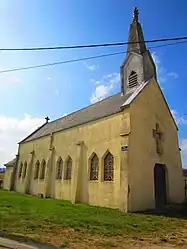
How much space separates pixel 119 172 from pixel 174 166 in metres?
5.41

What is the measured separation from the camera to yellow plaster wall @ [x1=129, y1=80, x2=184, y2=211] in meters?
14.2

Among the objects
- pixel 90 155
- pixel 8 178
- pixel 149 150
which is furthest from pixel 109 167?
pixel 8 178

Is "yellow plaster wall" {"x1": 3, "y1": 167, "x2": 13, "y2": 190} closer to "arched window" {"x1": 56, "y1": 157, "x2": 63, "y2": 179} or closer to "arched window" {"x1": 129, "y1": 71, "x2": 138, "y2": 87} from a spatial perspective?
"arched window" {"x1": 56, "y1": 157, "x2": 63, "y2": 179}

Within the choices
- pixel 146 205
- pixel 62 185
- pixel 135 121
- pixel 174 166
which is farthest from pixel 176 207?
pixel 62 185

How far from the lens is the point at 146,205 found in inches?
563

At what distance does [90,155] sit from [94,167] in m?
0.95

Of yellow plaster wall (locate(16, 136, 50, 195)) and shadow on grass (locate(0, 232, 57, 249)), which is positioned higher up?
yellow plaster wall (locate(16, 136, 50, 195))

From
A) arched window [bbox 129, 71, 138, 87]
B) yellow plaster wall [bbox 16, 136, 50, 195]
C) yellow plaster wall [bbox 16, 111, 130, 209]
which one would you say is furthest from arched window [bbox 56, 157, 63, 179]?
arched window [bbox 129, 71, 138, 87]

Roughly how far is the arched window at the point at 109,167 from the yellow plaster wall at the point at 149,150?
1.80 meters

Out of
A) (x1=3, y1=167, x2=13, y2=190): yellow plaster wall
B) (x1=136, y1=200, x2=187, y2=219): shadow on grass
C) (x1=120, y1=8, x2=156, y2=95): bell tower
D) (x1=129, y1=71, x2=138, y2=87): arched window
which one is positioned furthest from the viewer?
(x1=3, y1=167, x2=13, y2=190): yellow plaster wall

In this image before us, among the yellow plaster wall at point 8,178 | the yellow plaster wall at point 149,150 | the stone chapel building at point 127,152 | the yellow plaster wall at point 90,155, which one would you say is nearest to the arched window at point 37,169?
the yellow plaster wall at point 90,155

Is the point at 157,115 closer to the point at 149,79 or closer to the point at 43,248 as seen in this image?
the point at 149,79

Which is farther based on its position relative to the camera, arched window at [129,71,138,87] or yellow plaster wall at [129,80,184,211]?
arched window at [129,71,138,87]

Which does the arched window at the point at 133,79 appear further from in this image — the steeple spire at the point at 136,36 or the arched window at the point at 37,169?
the arched window at the point at 37,169
